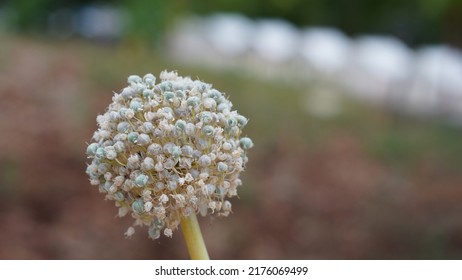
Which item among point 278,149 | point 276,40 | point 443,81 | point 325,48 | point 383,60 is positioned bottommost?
point 278,149

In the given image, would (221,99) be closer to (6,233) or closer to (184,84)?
(184,84)

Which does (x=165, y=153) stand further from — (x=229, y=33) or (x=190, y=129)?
(x=229, y=33)

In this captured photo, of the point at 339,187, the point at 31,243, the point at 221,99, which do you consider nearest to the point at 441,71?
the point at 339,187

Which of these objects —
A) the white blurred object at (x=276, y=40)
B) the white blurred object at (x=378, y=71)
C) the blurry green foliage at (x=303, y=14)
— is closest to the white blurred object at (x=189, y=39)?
the blurry green foliage at (x=303, y=14)

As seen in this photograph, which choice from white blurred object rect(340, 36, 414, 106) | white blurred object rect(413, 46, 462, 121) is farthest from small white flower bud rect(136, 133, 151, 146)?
white blurred object rect(413, 46, 462, 121)

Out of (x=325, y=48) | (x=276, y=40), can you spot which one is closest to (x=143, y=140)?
(x=325, y=48)

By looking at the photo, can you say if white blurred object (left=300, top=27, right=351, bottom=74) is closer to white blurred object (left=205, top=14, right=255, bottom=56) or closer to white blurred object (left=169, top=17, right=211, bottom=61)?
white blurred object (left=205, top=14, right=255, bottom=56)

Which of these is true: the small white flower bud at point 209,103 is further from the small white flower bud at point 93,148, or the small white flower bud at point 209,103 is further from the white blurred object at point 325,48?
the white blurred object at point 325,48
